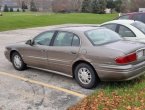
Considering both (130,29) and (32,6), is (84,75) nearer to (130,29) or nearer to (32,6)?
(130,29)

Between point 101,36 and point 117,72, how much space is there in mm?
1368

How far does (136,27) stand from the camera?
1109 centimetres

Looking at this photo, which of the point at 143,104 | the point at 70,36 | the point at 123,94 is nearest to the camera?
the point at 143,104

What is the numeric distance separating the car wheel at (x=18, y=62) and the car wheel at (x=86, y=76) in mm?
2325

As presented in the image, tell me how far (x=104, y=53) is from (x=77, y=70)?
3.01 feet

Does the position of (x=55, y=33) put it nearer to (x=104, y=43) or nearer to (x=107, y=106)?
(x=104, y=43)

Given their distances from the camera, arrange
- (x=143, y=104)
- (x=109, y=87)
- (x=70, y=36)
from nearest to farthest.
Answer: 1. (x=143, y=104)
2. (x=109, y=87)
3. (x=70, y=36)

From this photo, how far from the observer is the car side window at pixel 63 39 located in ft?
26.9

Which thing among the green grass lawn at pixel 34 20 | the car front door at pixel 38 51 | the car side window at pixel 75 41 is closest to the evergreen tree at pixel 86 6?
the green grass lawn at pixel 34 20

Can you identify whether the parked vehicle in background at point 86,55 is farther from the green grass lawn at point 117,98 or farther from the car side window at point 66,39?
the green grass lawn at point 117,98

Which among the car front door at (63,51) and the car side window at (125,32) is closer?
the car front door at (63,51)

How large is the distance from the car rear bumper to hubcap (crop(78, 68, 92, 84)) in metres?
0.34

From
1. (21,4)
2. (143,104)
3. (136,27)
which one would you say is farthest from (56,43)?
(21,4)

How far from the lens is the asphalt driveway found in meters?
Result: 6.81
